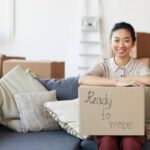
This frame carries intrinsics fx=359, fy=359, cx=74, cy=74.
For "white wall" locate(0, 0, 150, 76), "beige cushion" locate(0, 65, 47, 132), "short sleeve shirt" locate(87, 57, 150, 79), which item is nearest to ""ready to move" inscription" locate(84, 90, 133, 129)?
"short sleeve shirt" locate(87, 57, 150, 79)

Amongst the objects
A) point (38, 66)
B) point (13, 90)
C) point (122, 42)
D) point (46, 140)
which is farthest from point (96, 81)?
point (38, 66)

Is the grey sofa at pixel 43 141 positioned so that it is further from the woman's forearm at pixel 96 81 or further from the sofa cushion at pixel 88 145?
the woman's forearm at pixel 96 81

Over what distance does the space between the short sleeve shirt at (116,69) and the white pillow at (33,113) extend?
15.4 inches

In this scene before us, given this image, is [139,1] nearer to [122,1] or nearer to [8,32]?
[122,1]

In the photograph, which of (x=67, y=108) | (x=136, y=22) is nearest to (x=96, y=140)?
(x=67, y=108)

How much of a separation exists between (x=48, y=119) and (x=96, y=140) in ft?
1.42

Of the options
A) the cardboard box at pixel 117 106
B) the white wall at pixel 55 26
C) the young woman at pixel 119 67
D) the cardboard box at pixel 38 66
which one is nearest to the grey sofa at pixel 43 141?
the cardboard box at pixel 117 106

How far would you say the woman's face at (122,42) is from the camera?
2299 millimetres

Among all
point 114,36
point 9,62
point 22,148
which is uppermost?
point 114,36

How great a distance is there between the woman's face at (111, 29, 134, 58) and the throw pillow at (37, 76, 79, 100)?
42cm

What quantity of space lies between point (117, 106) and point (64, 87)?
72cm

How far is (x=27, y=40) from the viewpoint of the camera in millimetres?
4359

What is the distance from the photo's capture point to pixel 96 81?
219cm

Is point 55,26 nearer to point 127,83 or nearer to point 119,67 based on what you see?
point 119,67
